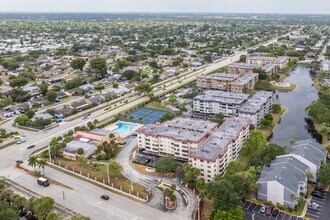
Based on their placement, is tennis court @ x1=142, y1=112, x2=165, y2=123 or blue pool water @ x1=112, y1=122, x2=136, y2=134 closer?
blue pool water @ x1=112, y1=122, x2=136, y2=134

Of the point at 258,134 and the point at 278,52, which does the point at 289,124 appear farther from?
the point at 278,52

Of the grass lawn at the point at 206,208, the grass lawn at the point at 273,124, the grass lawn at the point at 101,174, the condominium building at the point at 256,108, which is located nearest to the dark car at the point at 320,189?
the grass lawn at the point at 206,208

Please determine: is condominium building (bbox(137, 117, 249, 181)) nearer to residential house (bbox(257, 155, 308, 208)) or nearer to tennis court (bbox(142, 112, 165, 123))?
residential house (bbox(257, 155, 308, 208))

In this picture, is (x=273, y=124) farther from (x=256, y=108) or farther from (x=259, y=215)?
(x=259, y=215)

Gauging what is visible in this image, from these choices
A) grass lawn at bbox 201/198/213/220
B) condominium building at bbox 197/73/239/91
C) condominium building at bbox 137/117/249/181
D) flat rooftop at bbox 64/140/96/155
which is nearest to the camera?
grass lawn at bbox 201/198/213/220

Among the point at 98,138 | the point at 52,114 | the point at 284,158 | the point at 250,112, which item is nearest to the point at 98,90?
the point at 52,114

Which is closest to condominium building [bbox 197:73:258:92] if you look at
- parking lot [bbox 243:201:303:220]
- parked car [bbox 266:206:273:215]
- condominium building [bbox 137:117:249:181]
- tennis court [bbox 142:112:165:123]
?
tennis court [bbox 142:112:165:123]

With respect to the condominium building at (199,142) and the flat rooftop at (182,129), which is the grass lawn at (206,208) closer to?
the condominium building at (199,142)
